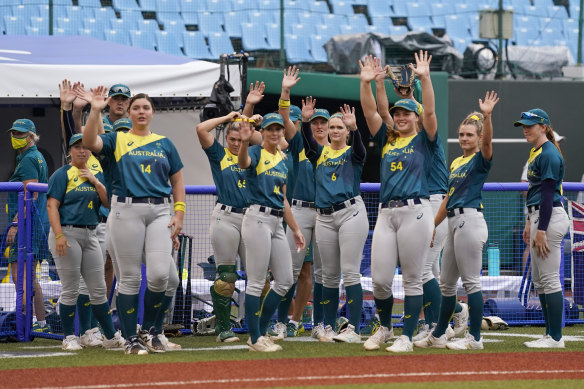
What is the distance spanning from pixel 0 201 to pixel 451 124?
8902 mm

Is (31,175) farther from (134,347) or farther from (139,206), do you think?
(134,347)

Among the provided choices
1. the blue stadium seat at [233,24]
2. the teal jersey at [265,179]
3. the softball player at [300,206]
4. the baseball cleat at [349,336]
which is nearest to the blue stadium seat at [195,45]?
the blue stadium seat at [233,24]

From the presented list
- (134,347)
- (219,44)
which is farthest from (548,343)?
(219,44)

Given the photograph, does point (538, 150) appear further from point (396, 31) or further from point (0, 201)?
point (396, 31)

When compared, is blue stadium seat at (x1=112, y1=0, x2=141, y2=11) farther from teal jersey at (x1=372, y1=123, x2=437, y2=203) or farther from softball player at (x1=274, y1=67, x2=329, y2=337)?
teal jersey at (x1=372, y1=123, x2=437, y2=203)

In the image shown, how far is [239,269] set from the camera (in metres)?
9.84

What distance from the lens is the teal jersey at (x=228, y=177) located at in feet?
27.7

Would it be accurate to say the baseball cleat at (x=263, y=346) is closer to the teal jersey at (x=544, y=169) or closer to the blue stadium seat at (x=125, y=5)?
the teal jersey at (x=544, y=169)

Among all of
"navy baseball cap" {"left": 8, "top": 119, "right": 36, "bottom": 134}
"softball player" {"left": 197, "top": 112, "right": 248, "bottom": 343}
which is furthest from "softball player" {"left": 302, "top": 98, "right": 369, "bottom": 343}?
"navy baseball cap" {"left": 8, "top": 119, "right": 36, "bottom": 134}

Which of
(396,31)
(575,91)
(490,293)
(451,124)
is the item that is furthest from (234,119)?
(396,31)

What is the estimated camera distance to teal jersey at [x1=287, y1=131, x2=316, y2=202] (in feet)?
29.1

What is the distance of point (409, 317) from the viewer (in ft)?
24.9

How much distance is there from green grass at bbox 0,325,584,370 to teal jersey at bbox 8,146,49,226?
121cm

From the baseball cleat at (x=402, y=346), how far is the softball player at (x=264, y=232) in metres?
0.87
